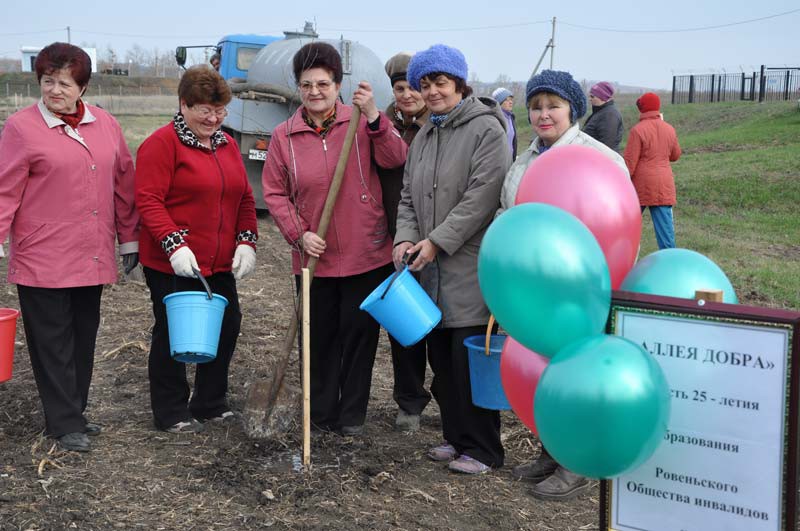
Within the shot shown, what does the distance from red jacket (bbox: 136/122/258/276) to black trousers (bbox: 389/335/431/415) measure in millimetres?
1018

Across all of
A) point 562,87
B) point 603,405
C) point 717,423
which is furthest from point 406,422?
point 603,405

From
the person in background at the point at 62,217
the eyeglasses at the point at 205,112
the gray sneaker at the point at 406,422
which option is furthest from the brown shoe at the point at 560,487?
the eyeglasses at the point at 205,112

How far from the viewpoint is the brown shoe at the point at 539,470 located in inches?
158

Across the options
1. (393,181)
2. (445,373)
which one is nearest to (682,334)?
(445,373)

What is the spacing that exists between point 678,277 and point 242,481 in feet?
7.34

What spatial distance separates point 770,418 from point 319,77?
260 centimetres

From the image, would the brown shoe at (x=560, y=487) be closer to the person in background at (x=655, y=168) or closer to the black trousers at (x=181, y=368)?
the black trousers at (x=181, y=368)

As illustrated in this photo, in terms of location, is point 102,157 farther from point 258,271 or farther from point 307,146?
point 258,271

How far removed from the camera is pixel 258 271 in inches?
340

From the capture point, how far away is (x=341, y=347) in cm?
460

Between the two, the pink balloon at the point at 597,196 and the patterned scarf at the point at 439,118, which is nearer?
the pink balloon at the point at 597,196

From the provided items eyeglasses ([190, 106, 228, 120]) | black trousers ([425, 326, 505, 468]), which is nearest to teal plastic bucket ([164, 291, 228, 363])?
A: eyeglasses ([190, 106, 228, 120])

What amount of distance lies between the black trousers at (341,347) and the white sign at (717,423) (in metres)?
2.05

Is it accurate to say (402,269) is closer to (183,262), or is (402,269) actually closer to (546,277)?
(183,262)
